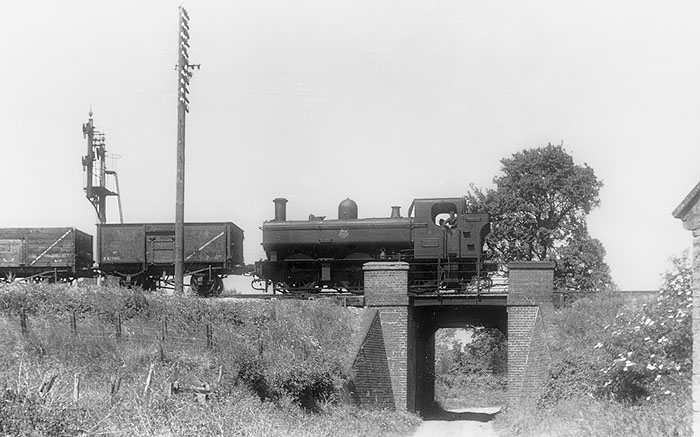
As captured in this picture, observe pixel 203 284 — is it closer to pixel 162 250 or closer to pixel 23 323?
pixel 162 250

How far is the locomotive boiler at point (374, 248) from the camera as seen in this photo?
82.3 feet

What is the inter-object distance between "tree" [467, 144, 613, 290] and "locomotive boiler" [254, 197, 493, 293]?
9617 mm

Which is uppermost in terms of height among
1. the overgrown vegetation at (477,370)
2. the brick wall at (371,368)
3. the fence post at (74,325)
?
the fence post at (74,325)

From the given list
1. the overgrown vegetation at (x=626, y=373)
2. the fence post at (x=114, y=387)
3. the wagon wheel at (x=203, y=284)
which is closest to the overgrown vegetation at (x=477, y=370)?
the wagon wheel at (x=203, y=284)

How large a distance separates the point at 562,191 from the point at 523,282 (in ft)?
45.6

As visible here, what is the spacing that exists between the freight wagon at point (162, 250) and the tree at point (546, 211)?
14.1 meters

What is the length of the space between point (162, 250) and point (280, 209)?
396 cm

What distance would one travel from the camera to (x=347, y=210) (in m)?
27.5

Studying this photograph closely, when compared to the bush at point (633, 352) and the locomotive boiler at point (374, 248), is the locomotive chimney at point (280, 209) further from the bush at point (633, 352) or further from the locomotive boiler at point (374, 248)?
the bush at point (633, 352)

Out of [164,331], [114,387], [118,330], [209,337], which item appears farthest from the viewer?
[209,337]

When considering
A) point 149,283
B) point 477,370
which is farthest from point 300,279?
point 477,370

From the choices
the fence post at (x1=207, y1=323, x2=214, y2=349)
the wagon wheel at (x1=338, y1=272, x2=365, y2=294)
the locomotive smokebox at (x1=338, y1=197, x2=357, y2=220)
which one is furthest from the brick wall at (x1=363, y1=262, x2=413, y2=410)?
the fence post at (x1=207, y1=323, x2=214, y2=349)

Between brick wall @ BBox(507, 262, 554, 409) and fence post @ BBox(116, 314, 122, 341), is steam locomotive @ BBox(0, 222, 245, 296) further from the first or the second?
brick wall @ BBox(507, 262, 554, 409)

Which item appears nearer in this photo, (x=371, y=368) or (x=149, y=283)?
(x=371, y=368)
